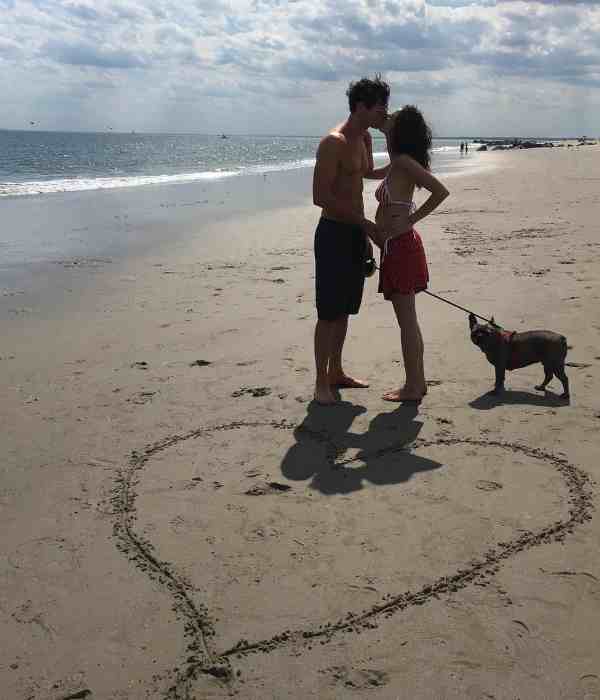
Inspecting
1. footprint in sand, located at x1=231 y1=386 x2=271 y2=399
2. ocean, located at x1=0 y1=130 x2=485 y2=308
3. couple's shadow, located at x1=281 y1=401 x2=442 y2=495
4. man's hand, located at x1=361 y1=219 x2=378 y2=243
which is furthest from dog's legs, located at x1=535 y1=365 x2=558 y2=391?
ocean, located at x1=0 y1=130 x2=485 y2=308

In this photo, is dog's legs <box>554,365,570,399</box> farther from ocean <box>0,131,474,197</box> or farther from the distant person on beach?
ocean <box>0,131,474,197</box>

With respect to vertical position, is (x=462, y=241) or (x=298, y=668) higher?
(x=462, y=241)

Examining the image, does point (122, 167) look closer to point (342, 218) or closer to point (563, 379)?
point (342, 218)

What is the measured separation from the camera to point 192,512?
138 inches

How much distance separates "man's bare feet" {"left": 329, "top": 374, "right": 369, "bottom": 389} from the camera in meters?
5.27

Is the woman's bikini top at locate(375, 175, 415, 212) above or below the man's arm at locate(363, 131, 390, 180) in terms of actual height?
below

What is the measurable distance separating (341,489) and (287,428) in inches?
35.9

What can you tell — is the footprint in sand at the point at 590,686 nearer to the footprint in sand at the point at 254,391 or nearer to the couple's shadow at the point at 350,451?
the couple's shadow at the point at 350,451

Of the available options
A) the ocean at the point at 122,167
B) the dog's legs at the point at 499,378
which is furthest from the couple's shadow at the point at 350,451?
the ocean at the point at 122,167

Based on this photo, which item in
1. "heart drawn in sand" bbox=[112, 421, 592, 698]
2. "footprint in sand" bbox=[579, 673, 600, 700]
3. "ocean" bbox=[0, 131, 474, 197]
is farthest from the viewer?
"ocean" bbox=[0, 131, 474, 197]

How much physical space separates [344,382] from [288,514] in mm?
1927

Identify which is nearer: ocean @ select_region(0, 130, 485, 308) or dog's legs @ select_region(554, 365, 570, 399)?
dog's legs @ select_region(554, 365, 570, 399)

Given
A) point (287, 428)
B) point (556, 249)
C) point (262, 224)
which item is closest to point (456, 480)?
point (287, 428)

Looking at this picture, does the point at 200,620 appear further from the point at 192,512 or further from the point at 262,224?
the point at 262,224
